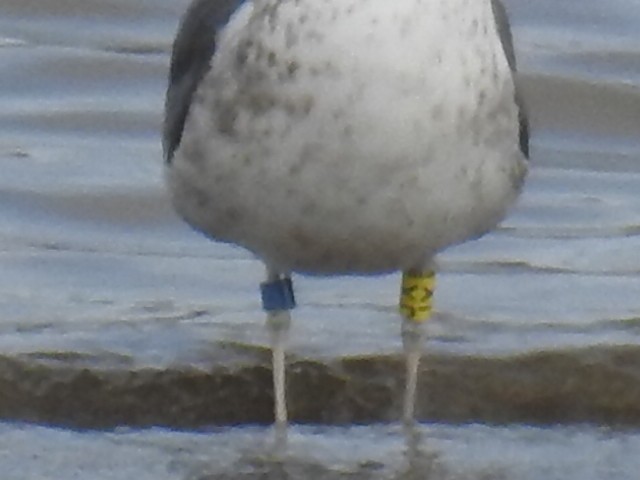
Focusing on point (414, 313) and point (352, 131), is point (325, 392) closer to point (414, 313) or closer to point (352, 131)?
point (414, 313)

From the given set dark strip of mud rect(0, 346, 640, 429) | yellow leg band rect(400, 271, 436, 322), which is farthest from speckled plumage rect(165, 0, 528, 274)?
dark strip of mud rect(0, 346, 640, 429)

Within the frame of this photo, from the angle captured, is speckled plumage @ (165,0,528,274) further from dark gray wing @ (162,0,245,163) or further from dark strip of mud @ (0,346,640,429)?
dark strip of mud @ (0,346,640,429)

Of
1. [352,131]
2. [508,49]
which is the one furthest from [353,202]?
[508,49]

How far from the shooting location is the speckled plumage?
5.12m

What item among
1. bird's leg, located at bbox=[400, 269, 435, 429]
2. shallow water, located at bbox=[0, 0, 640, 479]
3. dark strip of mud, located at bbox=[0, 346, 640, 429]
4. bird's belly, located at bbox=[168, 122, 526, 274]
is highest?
bird's belly, located at bbox=[168, 122, 526, 274]

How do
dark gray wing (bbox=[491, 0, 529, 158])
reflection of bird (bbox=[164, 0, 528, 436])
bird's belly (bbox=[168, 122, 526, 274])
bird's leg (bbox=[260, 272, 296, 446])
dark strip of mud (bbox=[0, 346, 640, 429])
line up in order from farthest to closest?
bird's leg (bbox=[260, 272, 296, 446]), dark strip of mud (bbox=[0, 346, 640, 429]), dark gray wing (bbox=[491, 0, 529, 158]), bird's belly (bbox=[168, 122, 526, 274]), reflection of bird (bbox=[164, 0, 528, 436])

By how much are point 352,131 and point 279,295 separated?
88cm

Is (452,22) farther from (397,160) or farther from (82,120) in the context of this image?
(82,120)

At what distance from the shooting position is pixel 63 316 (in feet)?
21.3

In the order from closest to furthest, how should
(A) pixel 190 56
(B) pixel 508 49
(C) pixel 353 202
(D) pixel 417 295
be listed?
(C) pixel 353 202 → (B) pixel 508 49 → (A) pixel 190 56 → (D) pixel 417 295

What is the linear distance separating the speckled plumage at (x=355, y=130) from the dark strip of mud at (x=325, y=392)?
436 mm

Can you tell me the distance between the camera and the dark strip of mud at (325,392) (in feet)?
18.8

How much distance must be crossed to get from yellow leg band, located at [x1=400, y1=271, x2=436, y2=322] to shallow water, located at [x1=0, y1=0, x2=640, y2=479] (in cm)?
15

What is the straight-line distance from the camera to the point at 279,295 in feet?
19.5
